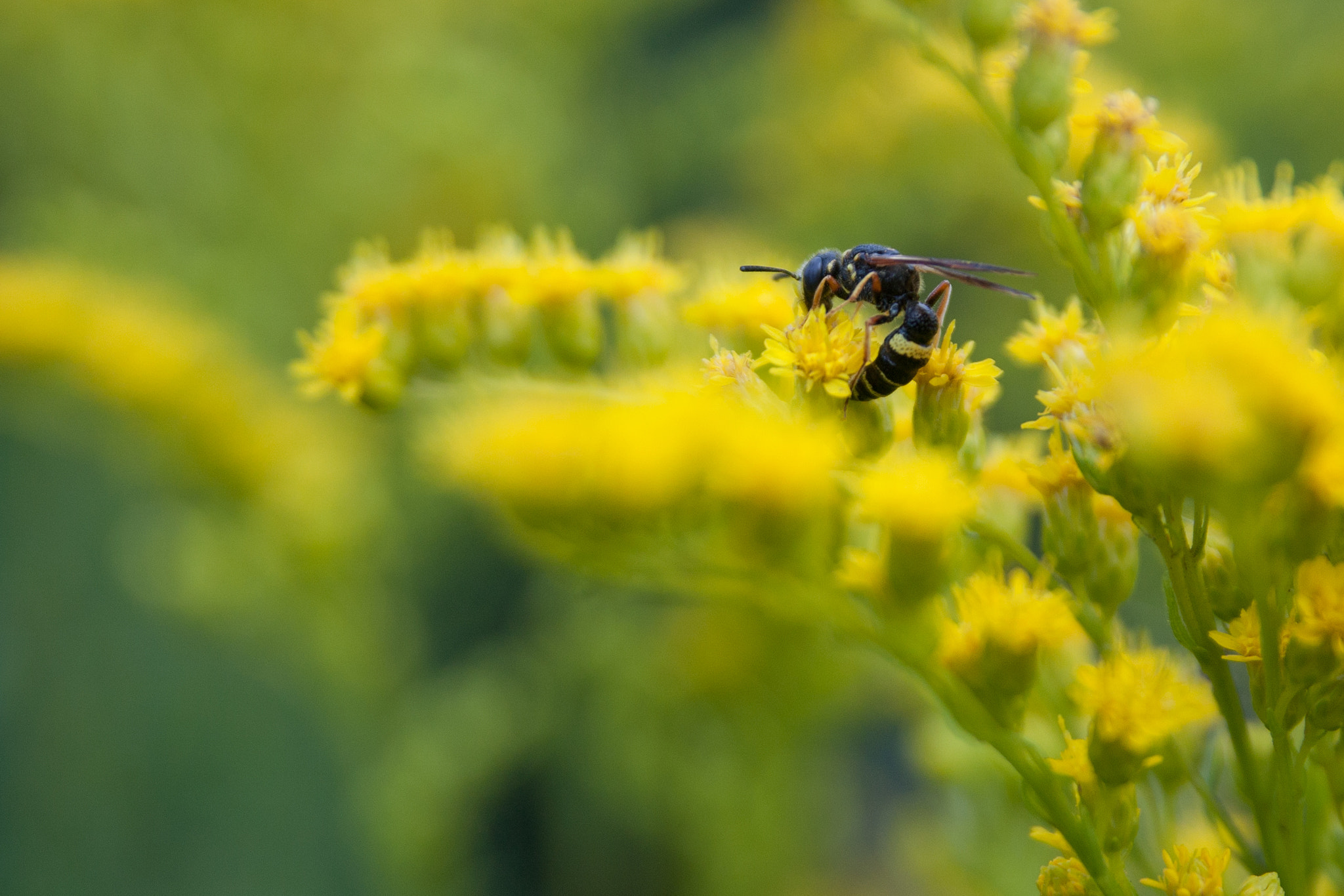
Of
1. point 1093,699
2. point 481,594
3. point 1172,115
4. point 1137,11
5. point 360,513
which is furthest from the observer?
point 481,594

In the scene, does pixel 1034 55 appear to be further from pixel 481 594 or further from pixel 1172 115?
pixel 481 594

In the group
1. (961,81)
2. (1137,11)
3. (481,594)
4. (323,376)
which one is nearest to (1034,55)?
(961,81)

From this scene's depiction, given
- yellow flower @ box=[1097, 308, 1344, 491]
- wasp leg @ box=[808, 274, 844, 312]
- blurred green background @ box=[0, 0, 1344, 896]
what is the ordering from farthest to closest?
blurred green background @ box=[0, 0, 1344, 896] → wasp leg @ box=[808, 274, 844, 312] → yellow flower @ box=[1097, 308, 1344, 491]

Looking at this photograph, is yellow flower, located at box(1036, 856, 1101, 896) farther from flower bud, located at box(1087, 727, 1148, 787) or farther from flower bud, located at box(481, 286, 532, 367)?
flower bud, located at box(481, 286, 532, 367)

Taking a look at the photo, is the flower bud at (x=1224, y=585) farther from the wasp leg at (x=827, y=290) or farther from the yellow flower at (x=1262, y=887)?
the wasp leg at (x=827, y=290)

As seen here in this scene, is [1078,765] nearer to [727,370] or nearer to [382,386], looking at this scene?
[727,370]

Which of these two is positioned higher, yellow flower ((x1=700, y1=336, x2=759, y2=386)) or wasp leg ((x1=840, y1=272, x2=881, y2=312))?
wasp leg ((x1=840, y1=272, x2=881, y2=312))

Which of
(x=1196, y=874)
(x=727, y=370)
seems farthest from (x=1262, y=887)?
(x=727, y=370)

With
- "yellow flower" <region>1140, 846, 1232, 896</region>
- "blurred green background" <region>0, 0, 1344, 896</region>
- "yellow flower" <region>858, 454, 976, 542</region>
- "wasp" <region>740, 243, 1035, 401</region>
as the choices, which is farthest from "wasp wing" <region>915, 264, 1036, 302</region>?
"blurred green background" <region>0, 0, 1344, 896</region>
